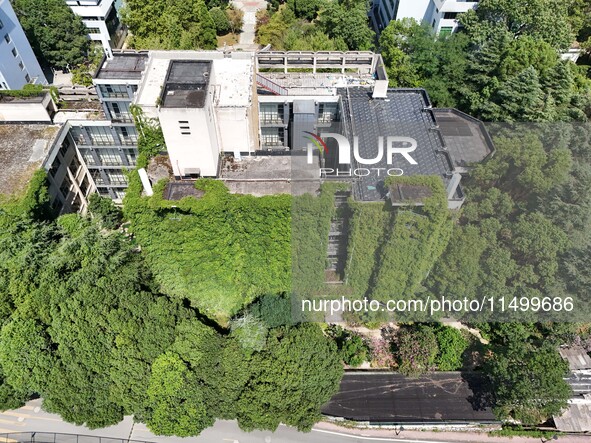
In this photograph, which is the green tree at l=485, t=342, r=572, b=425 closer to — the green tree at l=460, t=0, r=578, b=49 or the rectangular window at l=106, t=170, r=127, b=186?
the green tree at l=460, t=0, r=578, b=49

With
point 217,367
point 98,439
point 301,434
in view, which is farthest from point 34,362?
point 301,434

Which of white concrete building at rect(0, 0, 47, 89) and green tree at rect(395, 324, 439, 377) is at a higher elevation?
white concrete building at rect(0, 0, 47, 89)

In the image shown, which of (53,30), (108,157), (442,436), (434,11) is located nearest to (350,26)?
(434,11)

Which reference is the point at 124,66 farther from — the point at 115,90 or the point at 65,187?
the point at 65,187

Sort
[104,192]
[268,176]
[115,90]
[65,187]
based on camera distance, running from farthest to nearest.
Result: [104,192], [65,187], [115,90], [268,176]

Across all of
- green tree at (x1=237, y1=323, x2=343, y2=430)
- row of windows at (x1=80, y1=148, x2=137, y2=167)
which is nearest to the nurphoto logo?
green tree at (x1=237, y1=323, x2=343, y2=430)

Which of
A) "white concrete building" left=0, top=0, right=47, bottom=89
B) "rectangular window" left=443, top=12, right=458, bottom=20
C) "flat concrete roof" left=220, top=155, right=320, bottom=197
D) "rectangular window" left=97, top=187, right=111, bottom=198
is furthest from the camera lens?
"rectangular window" left=443, top=12, right=458, bottom=20

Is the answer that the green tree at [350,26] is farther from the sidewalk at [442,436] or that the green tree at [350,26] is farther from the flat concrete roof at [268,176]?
the sidewalk at [442,436]
